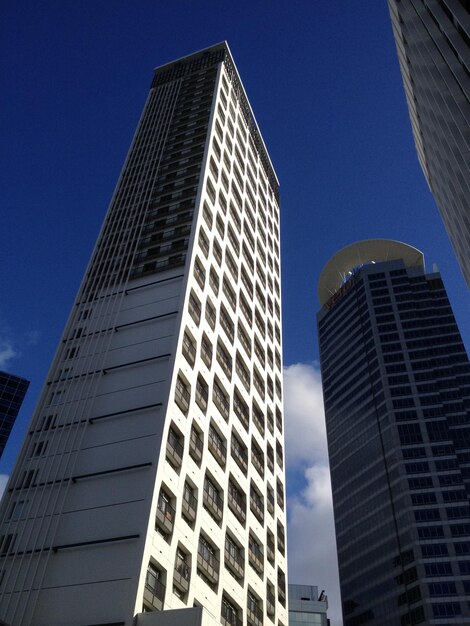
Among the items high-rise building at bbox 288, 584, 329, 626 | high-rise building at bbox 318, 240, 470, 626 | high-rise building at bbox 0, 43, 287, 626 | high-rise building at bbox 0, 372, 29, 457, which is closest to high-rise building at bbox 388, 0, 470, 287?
high-rise building at bbox 0, 43, 287, 626

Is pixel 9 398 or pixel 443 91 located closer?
pixel 443 91

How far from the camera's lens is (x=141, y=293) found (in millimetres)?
50125

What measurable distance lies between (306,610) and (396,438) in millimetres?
45052

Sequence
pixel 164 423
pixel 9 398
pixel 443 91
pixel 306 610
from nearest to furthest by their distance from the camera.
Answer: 1. pixel 164 423
2. pixel 443 91
3. pixel 9 398
4. pixel 306 610

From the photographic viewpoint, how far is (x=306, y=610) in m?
141

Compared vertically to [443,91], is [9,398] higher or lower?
higher

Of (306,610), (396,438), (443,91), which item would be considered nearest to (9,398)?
(306,610)

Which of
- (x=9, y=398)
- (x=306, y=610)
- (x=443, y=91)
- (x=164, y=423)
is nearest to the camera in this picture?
(x=164, y=423)

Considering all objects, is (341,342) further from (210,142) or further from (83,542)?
(83,542)

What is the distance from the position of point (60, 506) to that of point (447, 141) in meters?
38.9

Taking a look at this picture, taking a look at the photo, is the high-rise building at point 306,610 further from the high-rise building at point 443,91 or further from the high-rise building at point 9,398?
the high-rise building at point 443,91

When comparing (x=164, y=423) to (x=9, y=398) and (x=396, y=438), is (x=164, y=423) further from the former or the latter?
(x=396, y=438)

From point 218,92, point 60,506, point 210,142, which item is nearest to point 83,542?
point 60,506

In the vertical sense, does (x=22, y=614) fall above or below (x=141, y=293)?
below
